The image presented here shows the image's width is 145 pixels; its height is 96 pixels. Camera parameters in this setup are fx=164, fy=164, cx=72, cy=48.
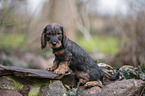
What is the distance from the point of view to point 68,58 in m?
3.59

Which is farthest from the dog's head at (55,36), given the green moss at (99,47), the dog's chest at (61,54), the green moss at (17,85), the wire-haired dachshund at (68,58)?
the green moss at (99,47)

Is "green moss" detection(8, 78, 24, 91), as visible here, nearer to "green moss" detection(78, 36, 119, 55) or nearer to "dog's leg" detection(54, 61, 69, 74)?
"dog's leg" detection(54, 61, 69, 74)

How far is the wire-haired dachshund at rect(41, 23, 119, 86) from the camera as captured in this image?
338 centimetres

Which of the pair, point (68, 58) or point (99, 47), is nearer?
point (68, 58)

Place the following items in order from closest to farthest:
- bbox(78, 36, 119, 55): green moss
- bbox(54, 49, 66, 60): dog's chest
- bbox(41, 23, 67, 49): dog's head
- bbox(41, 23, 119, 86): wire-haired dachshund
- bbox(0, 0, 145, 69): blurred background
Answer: bbox(41, 23, 67, 49): dog's head < bbox(41, 23, 119, 86): wire-haired dachshund < bbox(54, 49, 66, 60): dog's chest < bbox(0, 0, 145, 69): blurred background < bbox(78, 36, 119, 55): green moss

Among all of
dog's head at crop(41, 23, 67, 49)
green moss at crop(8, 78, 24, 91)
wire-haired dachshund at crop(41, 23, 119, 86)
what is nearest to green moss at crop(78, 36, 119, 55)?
wire-haired dachshund at crop(41, 23, 119, 86)

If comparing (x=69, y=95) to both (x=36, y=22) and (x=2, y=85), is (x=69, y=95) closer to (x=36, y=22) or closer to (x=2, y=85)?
(x=2, y=85)

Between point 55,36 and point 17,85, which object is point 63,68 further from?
point 17,85

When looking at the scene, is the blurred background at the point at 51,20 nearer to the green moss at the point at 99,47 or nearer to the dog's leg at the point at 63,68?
the green moss at the point at 99,47

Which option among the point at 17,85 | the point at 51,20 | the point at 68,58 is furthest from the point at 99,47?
the point at 17,85

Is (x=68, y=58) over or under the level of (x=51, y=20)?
under

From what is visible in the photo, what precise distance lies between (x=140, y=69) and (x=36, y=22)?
362 inches

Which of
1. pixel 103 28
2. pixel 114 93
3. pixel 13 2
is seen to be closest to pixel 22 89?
pixel 114 93

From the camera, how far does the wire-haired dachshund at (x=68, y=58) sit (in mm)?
3375
